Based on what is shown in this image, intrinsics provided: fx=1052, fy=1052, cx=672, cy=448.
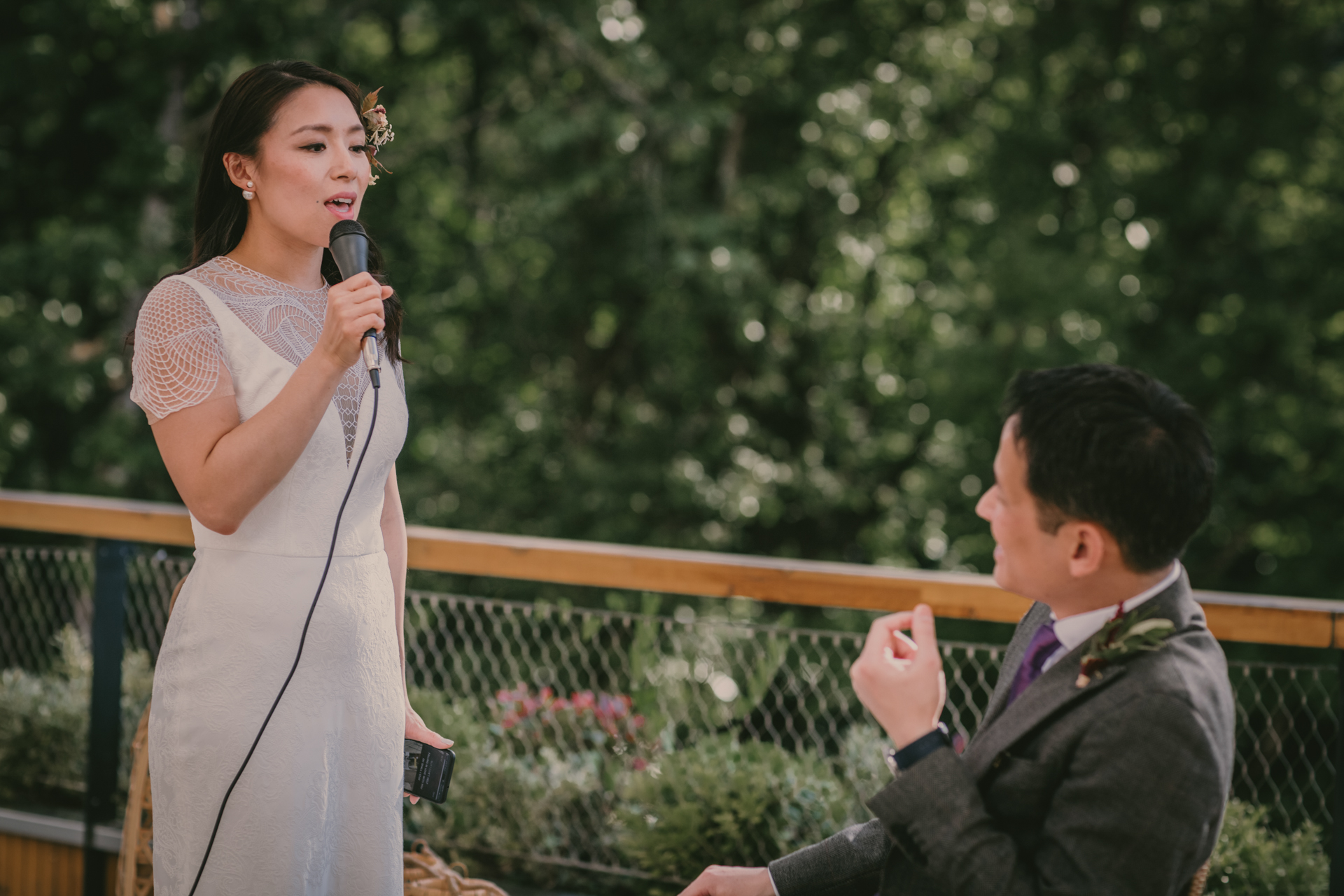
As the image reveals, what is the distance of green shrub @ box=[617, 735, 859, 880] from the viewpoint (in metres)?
2.40

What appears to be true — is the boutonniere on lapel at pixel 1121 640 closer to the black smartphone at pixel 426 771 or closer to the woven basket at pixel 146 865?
the black smartphone at pixel 426 771

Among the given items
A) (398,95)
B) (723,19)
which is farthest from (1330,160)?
(398,95)

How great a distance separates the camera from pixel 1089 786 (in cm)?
98

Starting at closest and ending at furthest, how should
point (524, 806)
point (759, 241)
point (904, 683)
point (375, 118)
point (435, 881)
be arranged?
point (904, 683), point (375, 118), point (435, 881), point (524, 806), point (759, 241)

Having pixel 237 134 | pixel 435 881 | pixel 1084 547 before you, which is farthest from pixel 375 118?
pixel 435 881

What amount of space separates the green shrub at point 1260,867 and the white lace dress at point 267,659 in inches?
70.3

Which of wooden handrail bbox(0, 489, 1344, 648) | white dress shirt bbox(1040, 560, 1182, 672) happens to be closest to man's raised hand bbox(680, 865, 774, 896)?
white dress shirt bbox(1040, 560, 1182, 672)

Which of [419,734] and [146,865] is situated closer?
[419,734]

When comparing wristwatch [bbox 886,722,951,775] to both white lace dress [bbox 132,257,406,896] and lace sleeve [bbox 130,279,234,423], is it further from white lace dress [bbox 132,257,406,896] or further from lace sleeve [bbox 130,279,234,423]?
lace sleeve [bbox 130,279,234,423]

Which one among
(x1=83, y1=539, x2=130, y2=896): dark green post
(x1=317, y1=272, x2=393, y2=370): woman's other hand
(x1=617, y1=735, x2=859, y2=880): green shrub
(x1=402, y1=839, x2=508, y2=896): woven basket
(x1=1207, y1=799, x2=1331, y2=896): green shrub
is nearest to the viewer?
(x1=317, y1=272, x2=393, y2=370): woman's other hand

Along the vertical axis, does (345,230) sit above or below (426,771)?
above

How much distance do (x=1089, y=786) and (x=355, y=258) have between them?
3.26ft

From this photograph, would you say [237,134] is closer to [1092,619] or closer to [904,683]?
[904,683]

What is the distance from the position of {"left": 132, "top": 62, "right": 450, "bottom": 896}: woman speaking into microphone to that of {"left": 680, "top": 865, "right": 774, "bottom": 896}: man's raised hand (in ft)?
1.39
